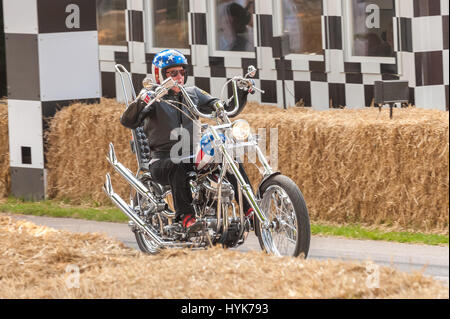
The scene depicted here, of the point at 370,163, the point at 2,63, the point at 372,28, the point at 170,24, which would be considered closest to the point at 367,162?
the point at 370,163

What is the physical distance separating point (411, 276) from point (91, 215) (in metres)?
5.07

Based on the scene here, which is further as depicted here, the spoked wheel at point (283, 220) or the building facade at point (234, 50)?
the building facade at point (234, 50)

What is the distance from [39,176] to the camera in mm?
10258

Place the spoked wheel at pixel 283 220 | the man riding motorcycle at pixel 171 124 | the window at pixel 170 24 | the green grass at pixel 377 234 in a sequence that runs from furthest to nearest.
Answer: the window at pixel 170 24
the green grass at pixel 377 234
the man riding motorcycle at pixel 171 124
the spoked wheel at pixel 283 220

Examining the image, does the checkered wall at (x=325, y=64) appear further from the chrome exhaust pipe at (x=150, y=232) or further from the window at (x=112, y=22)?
the chrome exhaust pipe at (x=150, y=232)

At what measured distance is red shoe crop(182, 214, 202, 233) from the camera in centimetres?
652

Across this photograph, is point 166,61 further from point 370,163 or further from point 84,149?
point 84,149

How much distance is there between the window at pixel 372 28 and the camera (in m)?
9.23

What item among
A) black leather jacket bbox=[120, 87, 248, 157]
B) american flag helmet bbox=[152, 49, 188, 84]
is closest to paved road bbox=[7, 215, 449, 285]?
black leather jacket bbox=[120, 87, 248, 157]

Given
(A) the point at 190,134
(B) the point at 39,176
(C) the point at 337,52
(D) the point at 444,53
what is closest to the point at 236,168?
(A) the point at 190,134

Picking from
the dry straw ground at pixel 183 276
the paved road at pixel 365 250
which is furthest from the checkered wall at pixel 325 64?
the dry straw ground at pixel 183 276

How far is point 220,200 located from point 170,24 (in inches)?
205

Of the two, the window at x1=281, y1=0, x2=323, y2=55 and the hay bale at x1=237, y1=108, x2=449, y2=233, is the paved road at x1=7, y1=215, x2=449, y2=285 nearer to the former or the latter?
the hay bale at x1=237, y1=108, x2=449, y2=233

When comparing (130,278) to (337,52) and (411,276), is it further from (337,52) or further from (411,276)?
(337,52)
